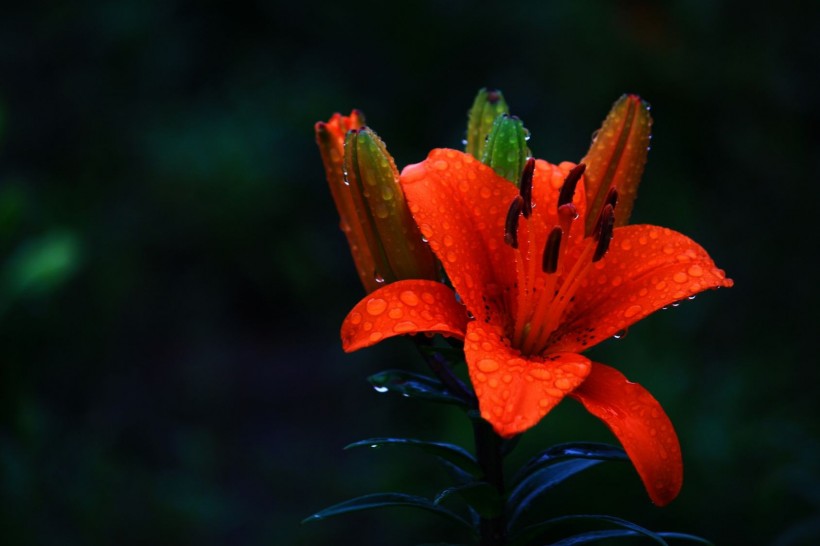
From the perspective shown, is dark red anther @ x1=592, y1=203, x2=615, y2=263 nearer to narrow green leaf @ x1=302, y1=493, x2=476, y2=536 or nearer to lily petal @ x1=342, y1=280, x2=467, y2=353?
lily petal @ x1=342, y1=280, x2=467, y2=353

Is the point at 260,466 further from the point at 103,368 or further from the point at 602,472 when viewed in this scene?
the point at 602,472

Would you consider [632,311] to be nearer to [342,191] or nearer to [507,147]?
[507,147]

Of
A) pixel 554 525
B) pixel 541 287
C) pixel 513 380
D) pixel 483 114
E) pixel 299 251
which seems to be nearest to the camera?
pixel 513 380

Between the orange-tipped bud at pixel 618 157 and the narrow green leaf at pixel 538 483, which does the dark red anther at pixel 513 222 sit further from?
the narrow green leaf at pixel 538 483

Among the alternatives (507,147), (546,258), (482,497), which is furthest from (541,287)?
(482,497)

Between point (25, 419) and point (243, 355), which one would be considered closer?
point (25, 419)

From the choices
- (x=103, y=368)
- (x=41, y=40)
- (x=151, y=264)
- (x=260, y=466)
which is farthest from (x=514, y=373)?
(x=41, y=40)
